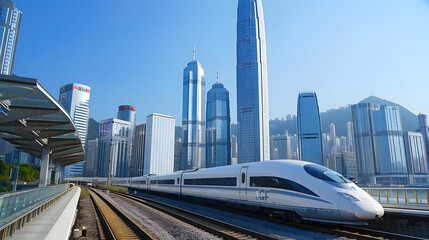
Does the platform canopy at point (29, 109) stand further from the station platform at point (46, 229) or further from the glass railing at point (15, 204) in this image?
the station platform at point (46, 229)

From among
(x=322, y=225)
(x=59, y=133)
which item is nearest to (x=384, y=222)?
(x=322, y=225)

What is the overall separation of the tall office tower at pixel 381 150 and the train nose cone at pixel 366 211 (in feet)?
618

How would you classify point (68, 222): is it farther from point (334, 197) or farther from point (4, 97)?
point (334, 197)

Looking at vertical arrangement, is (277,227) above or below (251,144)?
below

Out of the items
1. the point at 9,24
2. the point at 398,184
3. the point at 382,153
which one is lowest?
the point at 398,184

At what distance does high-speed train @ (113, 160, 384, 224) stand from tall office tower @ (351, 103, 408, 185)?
185006 millimetres

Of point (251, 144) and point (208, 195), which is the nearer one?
point (208, 195)

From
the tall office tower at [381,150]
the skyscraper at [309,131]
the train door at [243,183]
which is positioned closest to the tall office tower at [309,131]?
the skyscraper at [309,131]

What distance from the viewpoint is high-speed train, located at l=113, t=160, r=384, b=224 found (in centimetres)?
1094

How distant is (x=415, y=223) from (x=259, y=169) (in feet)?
23.9

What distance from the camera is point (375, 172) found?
176 metres

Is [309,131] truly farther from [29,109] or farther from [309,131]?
[29,109]

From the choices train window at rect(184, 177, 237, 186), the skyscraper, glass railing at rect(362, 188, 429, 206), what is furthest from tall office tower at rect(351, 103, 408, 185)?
train window at rect(184, 177, 237, 186)

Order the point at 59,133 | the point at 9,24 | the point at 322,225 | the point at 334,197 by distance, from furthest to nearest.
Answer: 1. the point at 9,24
2. the point at 59,133
3. the point at 322,225
4. the point at 334,197
